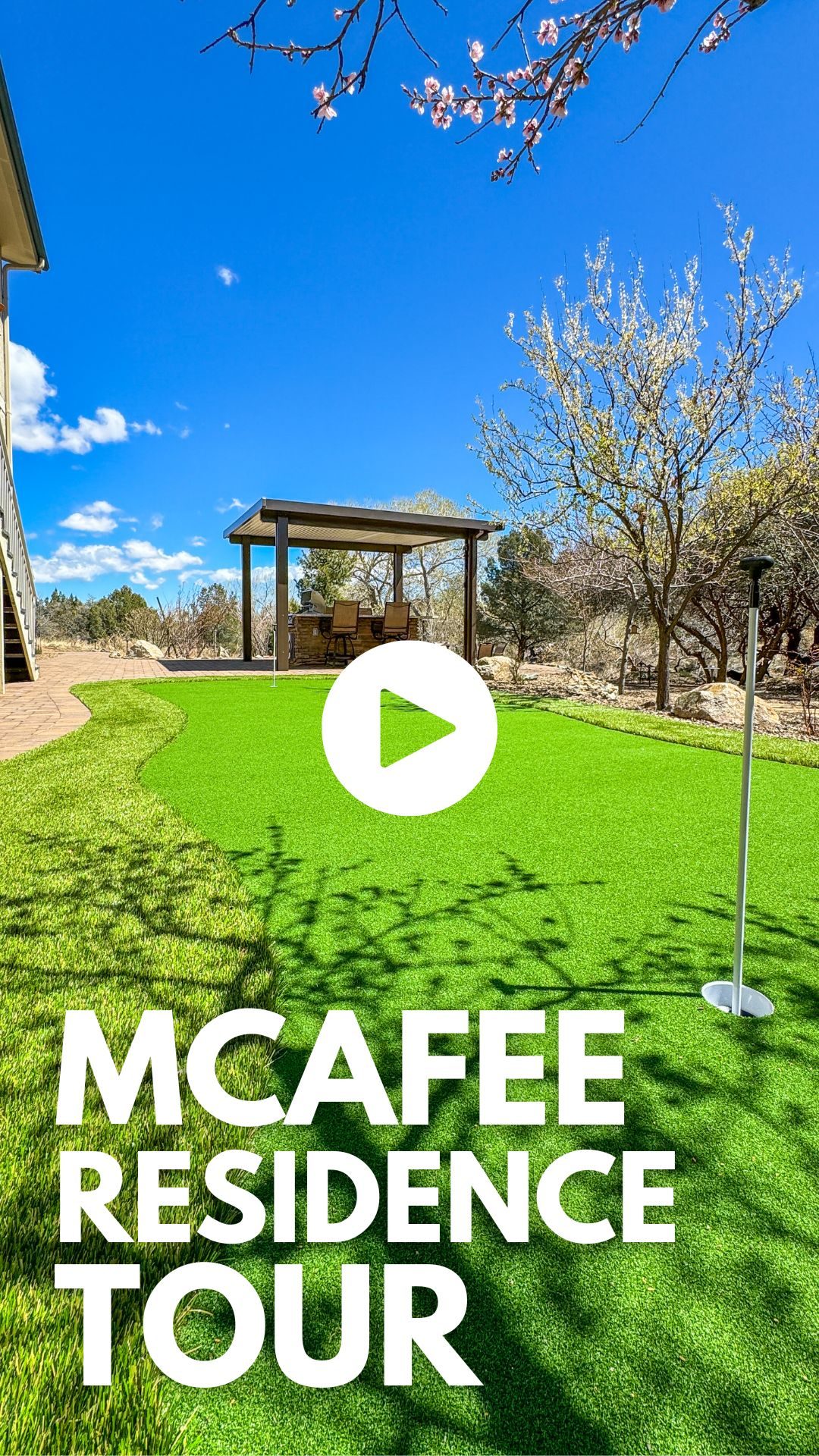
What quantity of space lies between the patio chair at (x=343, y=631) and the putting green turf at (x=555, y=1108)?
1000 centimetres

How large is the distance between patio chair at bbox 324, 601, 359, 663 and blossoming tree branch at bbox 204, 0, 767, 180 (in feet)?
36.4

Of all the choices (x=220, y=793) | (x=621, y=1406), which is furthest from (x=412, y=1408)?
(x=220, y=793)

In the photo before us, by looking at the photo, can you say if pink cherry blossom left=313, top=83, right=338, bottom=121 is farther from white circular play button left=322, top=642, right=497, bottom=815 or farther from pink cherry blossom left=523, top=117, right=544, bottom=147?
white circular play button left=322, top=642, right=497, bottom=815

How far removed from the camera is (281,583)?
40.4 feet

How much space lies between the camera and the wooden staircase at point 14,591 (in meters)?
8.47

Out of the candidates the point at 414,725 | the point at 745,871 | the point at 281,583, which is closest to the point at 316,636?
the point at 281,583

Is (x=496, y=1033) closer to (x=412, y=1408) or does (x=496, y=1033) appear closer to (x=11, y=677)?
(x=412, y=1408)

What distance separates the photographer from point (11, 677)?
35.1ft

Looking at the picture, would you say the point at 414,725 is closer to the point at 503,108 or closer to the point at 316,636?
the point at 503,108

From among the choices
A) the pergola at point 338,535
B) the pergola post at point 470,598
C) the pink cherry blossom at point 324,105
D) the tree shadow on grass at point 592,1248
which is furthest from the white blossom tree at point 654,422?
the tree shadow on grass at point 592,1248

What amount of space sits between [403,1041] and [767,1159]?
3.04 ft

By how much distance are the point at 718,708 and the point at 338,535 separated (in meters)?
9.02

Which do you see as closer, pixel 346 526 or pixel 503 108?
pixel 503 108

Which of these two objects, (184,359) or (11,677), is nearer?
(11,677)
